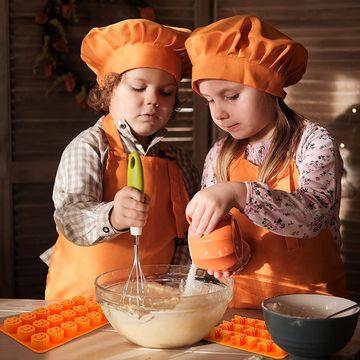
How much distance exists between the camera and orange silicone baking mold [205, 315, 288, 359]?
107 centimetres

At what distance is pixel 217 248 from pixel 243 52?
1.72 feet

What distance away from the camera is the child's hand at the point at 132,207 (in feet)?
4.02

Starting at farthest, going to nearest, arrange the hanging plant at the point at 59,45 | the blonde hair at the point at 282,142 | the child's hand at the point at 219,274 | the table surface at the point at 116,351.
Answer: the hanging plant at the point at 59,45, the blonde hair at the point at 282,142, the child's hand at the point at 219,274, the table surface at the point at 116,351

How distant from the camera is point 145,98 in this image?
1632 mm

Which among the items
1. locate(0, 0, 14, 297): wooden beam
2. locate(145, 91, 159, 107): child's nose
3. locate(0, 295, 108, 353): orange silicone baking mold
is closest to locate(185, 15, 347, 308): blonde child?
locate(145, 91, 159, 107): child's nose

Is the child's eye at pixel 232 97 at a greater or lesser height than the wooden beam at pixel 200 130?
greater

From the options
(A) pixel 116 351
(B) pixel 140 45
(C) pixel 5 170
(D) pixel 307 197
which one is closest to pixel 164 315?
(A) pixel 116 351

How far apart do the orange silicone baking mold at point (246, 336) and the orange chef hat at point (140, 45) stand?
2.33ft

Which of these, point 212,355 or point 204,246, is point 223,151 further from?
point 212,355

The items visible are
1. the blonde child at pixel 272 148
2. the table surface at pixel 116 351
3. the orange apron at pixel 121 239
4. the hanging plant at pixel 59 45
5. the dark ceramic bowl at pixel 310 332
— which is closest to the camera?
the dark ceramic bowl at pixel 310 332

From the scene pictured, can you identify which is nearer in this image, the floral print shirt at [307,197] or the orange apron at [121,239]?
the floral print shirt at [307,197]

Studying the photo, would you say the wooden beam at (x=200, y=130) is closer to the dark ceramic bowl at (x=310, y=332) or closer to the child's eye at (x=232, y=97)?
the child's eye at (x=232, y=97)

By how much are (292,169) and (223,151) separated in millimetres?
209

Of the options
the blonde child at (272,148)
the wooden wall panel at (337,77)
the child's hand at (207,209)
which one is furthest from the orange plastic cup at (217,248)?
the wooden wall panel at (337,77)
